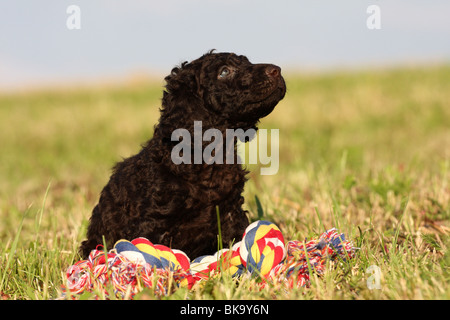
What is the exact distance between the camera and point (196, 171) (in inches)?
143

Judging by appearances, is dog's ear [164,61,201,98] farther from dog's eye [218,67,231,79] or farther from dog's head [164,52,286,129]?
dog's eye [218,67,231,79]

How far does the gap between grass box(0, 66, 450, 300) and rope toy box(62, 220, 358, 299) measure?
4.5 inches

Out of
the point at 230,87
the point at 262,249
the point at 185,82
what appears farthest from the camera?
the point at 185,82

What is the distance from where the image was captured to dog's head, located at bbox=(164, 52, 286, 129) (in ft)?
11.4

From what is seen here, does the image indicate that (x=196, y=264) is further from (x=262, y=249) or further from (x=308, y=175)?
(x=308, y=175)

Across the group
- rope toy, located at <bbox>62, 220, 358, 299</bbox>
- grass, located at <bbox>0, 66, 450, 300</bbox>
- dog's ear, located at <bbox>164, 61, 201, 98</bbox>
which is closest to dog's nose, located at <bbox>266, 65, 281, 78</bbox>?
dog's ear, located at <bbox>164, 61, 201, 98</bbox>

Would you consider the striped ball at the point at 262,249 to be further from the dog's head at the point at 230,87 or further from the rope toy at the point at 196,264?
the dog's head at the point at 230,87

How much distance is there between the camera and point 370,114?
44.7 feet

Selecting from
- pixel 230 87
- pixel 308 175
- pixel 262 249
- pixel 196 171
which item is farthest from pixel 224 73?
pixel 308 175

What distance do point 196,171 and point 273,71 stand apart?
906mm

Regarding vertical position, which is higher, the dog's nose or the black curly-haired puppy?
the dog's nose

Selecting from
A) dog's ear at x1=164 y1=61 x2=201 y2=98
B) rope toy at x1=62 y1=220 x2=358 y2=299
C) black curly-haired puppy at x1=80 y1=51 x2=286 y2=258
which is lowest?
rope toy at x1=62 y1=220 x2=358 y2=299

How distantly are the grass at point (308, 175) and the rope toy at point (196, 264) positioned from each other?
115 mm

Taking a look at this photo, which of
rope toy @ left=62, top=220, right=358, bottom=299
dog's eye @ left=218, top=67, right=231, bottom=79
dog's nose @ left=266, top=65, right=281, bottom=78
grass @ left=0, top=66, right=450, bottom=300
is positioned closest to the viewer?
rope toy @ left=62, top=220, right=358, bottom=299
